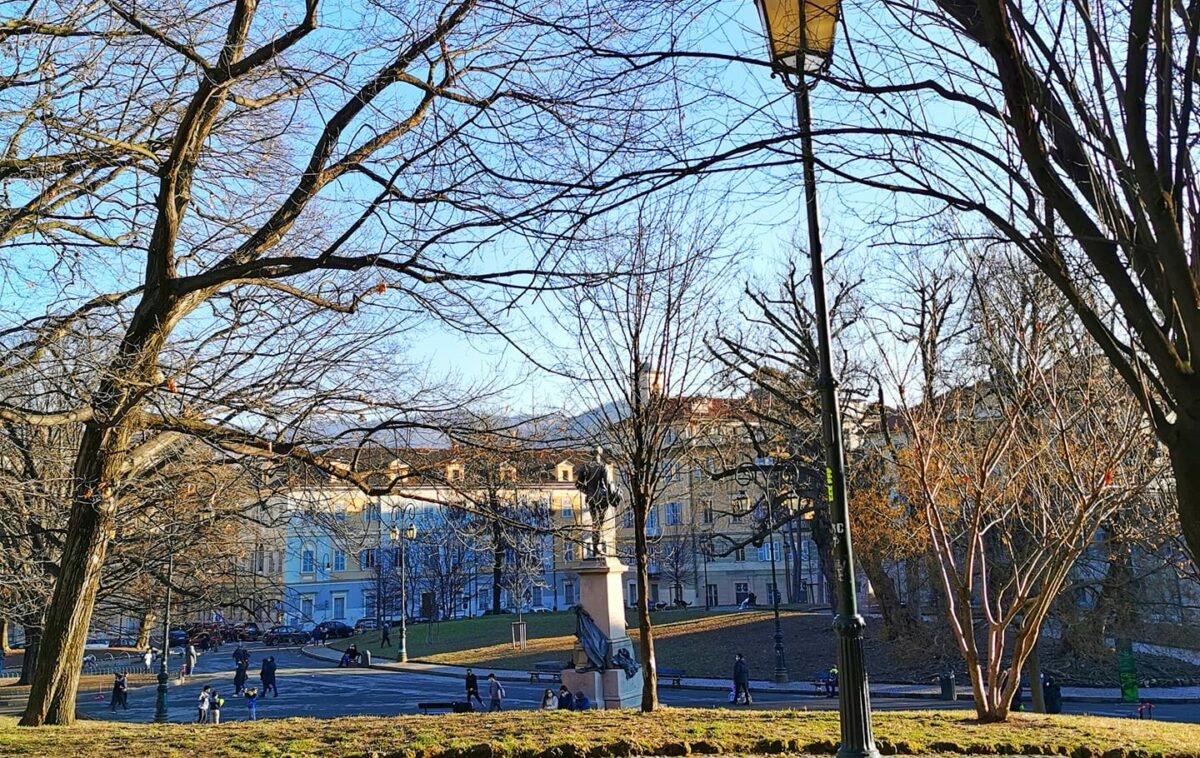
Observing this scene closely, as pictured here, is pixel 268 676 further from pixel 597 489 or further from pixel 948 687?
pixel 948 687

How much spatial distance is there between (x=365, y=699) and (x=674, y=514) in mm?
41165

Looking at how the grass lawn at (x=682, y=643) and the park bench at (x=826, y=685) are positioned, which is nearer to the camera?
the park bench at (x=826, y=685)

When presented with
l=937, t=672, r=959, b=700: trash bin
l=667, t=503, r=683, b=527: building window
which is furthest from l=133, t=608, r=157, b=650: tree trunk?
l=667, t=503, r=683, b=527: building window

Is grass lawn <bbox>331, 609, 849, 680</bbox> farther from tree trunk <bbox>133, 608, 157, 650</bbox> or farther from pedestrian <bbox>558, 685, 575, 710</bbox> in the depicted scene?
pedestrian <bbox>558, 685, 575, 710</bbox>

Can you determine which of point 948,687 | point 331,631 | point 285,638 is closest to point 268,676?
point 948,687

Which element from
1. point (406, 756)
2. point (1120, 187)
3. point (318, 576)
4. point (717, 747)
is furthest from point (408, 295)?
point (318, 576)

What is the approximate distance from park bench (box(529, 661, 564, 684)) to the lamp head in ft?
88.7

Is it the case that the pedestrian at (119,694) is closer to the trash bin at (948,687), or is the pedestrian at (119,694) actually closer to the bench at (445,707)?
the bench at (445,707)

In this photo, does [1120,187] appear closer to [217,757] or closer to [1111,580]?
[217,757]

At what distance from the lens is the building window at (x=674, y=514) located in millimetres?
63525

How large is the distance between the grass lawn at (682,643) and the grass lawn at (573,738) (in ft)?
65.0

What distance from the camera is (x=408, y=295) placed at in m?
8.55

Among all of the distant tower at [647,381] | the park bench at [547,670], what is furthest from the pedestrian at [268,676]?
the distant tower at [647,381]

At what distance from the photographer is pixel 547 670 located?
1256 inches
